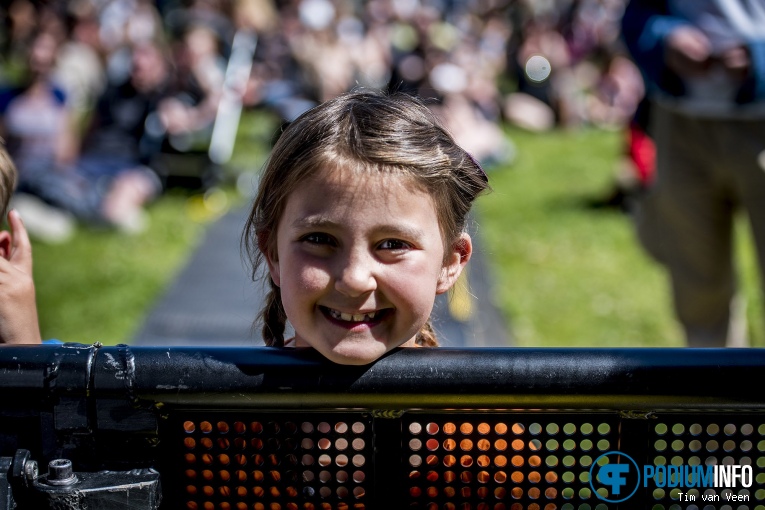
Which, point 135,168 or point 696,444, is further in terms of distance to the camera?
point 135,168

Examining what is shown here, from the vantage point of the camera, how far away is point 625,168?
8695 millimetres

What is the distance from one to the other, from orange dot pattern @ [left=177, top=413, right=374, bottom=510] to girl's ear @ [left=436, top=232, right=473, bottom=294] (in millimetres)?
380

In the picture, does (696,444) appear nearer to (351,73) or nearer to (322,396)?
(322,396)

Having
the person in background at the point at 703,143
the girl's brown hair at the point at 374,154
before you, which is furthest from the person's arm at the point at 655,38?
the girl's brown hair at the point at 374,154

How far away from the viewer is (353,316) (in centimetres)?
137

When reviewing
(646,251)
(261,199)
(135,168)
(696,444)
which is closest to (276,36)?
(135,168)

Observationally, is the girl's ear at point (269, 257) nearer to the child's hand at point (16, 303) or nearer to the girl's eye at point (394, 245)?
the girl's eye at point (394, 245)

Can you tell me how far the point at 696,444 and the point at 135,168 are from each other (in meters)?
7.12

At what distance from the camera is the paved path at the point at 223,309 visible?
4738 millimetres

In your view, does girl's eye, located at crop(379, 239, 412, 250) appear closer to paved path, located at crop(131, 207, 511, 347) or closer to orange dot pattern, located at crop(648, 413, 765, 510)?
orange dot pattern, located at crop(648, 413, 765, 510)

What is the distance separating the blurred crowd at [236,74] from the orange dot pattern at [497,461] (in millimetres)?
3947

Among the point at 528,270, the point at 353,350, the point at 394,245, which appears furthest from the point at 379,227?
the point at 528,270

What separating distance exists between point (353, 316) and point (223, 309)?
171 inches

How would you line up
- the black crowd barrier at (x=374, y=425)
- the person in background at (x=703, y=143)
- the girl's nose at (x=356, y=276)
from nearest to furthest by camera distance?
the black crowd barrier at (x=374, y=425)
the girl's nose at (x=356, y=276)
the person in background at (x=703, y=143)
